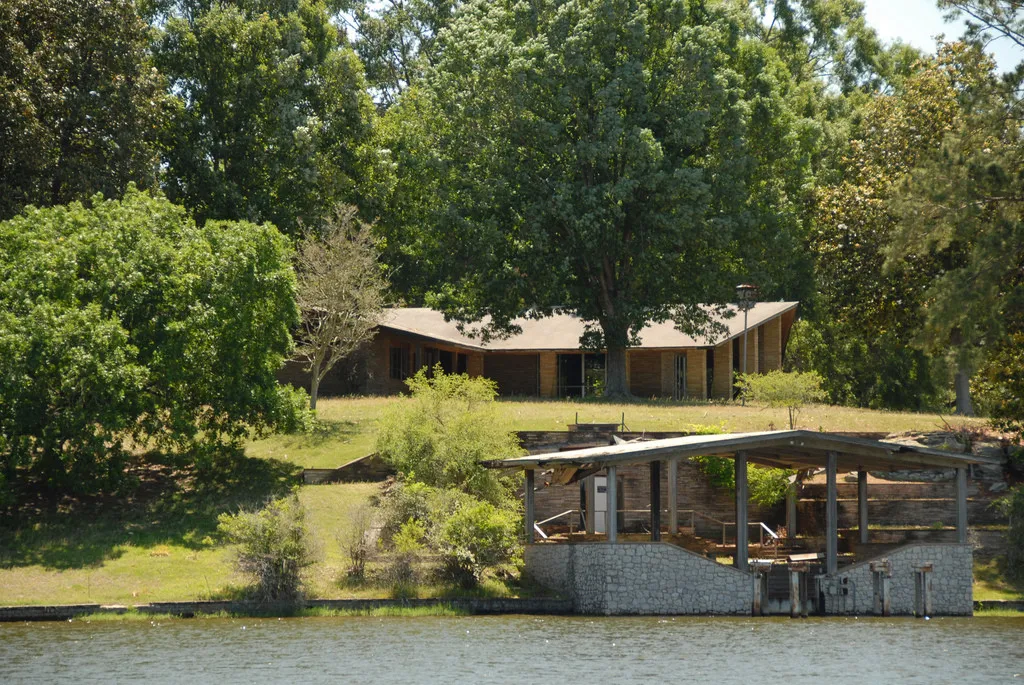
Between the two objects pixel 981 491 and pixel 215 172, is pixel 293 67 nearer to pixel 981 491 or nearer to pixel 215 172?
pixel 215 172

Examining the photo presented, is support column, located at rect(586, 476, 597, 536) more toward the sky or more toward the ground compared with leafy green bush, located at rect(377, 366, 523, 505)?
more toward the ground

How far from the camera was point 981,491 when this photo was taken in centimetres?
3659

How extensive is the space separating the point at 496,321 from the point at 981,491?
1977 centimetres

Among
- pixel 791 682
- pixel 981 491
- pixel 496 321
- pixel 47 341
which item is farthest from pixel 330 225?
pixel 791 682

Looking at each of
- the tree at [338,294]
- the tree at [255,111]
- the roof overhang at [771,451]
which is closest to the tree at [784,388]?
the roof overhang at [771,451]

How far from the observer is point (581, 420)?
41.7 metres

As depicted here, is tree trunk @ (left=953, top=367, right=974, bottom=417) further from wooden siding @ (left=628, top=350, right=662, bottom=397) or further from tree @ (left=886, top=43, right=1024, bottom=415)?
tree @ (left=886, top=43, right=1024, bottom=415)

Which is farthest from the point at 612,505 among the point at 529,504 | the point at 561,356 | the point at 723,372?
the point at 561,356

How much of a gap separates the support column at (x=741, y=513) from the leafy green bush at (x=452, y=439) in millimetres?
6568

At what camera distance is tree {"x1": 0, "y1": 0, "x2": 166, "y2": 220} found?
40.4 meters

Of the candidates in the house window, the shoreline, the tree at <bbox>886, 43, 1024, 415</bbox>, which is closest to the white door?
the shoreline

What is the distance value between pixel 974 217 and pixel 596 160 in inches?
695

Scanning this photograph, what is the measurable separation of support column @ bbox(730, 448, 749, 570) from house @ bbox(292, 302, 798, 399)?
2085cm

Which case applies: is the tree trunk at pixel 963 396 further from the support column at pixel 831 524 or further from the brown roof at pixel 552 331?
the support column at pixel 831 524
